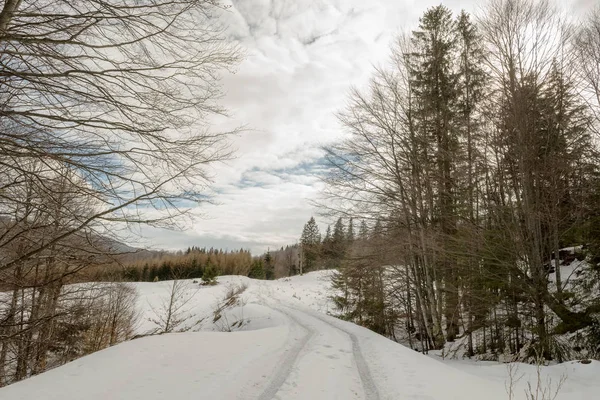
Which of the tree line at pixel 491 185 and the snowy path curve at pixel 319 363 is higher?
the tree line at pixel 491 185

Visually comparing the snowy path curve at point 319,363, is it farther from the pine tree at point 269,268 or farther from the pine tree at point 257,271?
the pine tree at point 269,268

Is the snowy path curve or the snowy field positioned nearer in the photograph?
the snowy field

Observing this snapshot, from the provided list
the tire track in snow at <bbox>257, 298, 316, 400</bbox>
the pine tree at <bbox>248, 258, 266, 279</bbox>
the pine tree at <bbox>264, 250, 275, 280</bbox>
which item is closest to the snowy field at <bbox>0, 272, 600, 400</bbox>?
the tire track in snow at <bbox>257, 298, 316, 400</bbox>

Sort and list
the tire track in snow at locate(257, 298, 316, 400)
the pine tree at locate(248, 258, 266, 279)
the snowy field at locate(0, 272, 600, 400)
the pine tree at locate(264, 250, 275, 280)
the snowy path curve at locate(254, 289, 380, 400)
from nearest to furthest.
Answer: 1. the snowy field at locate(0, 272, 600, 400)
2. the tire track in snow at locate(257, 298, 316, 400)
3. the snowy path curve at locate(254, 289, 380, 400)
4. the pine tree at locate(248, 258, 266, 279)
5. the pine tree at locate(264, 250, 275, 280)

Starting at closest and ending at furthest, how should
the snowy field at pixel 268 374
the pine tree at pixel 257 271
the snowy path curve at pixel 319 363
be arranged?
the snowy field at pixel 268 374 < the snowy path curve at pixel 319 363 < the pine tree at pixel 257 271

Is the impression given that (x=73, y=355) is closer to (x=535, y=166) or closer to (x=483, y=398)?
(x=483, y=398)

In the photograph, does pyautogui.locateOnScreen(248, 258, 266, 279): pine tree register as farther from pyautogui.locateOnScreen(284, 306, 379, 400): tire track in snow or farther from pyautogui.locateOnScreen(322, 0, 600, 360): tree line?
pyautogui.locateOnScreen(284, 306, 379, 400): tire track in snow

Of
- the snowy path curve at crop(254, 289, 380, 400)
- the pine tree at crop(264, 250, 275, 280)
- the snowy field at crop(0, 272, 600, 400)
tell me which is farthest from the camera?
the pine tree at crop(264, 250, 275, 280)

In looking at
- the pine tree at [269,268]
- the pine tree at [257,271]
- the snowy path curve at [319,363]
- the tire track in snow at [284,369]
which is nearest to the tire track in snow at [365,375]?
the snowy path curve at [319,363]

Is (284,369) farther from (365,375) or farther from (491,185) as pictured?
(491,185)

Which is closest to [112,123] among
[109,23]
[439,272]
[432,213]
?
[109,23]

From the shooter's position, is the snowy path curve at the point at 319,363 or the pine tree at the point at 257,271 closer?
the snowy path curve at the point at 319,363

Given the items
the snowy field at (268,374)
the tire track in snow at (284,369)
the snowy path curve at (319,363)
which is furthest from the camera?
the snowy path curve at (319,363)

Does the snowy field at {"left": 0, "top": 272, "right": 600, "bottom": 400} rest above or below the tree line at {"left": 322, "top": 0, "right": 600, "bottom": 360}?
below
